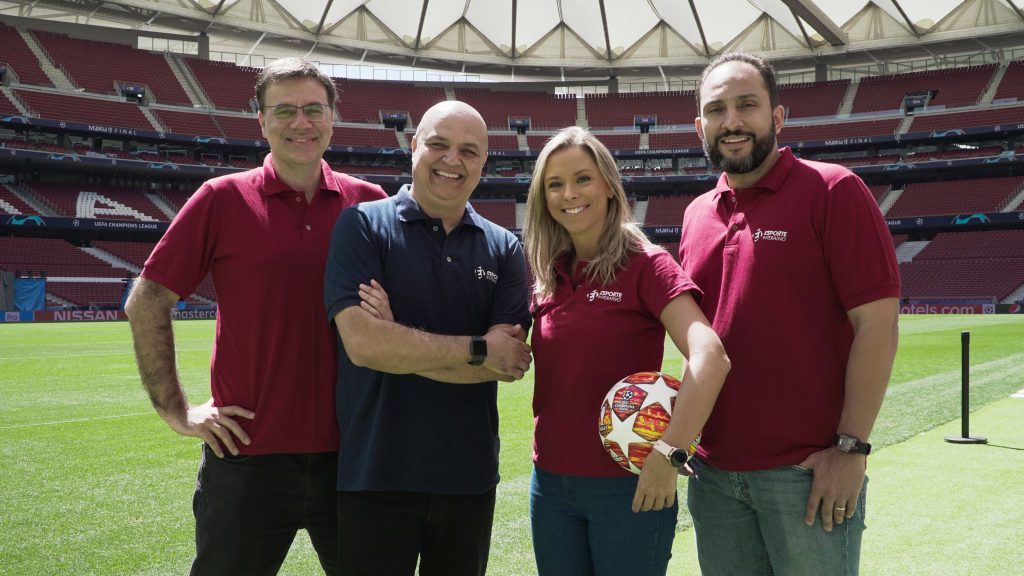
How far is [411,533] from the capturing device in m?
2.86

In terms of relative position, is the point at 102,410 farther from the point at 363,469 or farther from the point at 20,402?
the point at 363,469

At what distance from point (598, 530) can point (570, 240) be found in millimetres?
1130

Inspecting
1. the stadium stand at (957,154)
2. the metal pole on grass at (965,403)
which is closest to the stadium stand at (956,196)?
the stadium stand at (957,154)

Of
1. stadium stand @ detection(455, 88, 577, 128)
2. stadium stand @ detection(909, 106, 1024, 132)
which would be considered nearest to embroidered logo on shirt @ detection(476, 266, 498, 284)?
stadium stand @ detection(455, 88, 577, 128)

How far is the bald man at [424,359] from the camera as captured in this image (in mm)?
2783

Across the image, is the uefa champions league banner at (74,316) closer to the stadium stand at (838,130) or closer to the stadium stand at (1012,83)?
the stadium stand at (838,130)

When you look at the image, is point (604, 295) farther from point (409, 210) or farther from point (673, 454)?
point (409, 210)

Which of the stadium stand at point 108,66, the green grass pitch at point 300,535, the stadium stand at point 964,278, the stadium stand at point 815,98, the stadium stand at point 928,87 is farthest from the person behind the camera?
the stadium stand at point 815,98

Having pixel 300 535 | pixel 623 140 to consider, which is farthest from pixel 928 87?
pixel 300 535

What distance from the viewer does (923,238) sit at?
49.5 m

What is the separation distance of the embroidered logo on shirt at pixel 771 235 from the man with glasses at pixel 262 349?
178cm

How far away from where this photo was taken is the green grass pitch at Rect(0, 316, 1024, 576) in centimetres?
469

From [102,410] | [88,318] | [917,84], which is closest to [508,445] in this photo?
[102,410]

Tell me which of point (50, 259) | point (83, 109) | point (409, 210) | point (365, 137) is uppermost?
point (365, 137)
